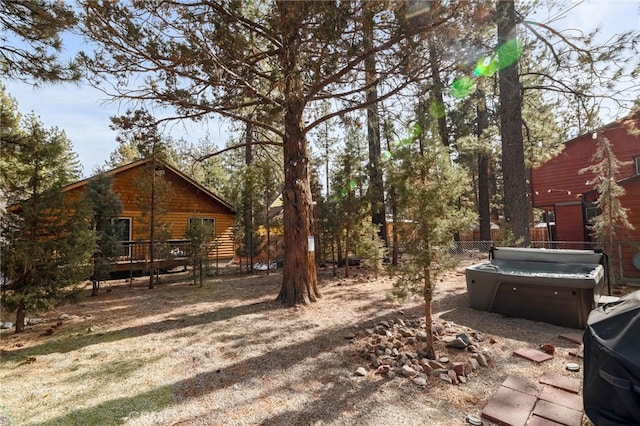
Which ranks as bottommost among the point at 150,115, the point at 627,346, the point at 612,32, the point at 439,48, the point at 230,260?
the point at 230,260

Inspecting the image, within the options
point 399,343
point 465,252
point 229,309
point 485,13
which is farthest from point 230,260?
point 485,13

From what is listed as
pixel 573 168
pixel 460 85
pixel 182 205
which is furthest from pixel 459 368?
pixel 573 168

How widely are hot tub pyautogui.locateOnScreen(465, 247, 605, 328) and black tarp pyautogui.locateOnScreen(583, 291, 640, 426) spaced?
2935 millimetres

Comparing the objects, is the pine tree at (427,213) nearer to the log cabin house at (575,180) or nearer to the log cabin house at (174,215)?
the log cabin house at (174,215)

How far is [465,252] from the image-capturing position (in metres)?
13.4

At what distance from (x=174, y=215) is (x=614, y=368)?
605 inches

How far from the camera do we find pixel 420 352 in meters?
3.54

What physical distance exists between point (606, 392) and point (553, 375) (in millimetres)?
1655

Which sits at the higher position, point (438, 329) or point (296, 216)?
point (296, 216)

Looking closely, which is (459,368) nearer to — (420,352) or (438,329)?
(420,352)

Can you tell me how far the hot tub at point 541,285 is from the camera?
4285 mm

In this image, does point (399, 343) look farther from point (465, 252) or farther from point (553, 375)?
point (465, 252)

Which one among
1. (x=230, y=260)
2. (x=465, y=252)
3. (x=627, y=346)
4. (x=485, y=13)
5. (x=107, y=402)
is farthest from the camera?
(x=230, y=260)

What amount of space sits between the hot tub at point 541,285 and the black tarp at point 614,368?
293 centimetres
